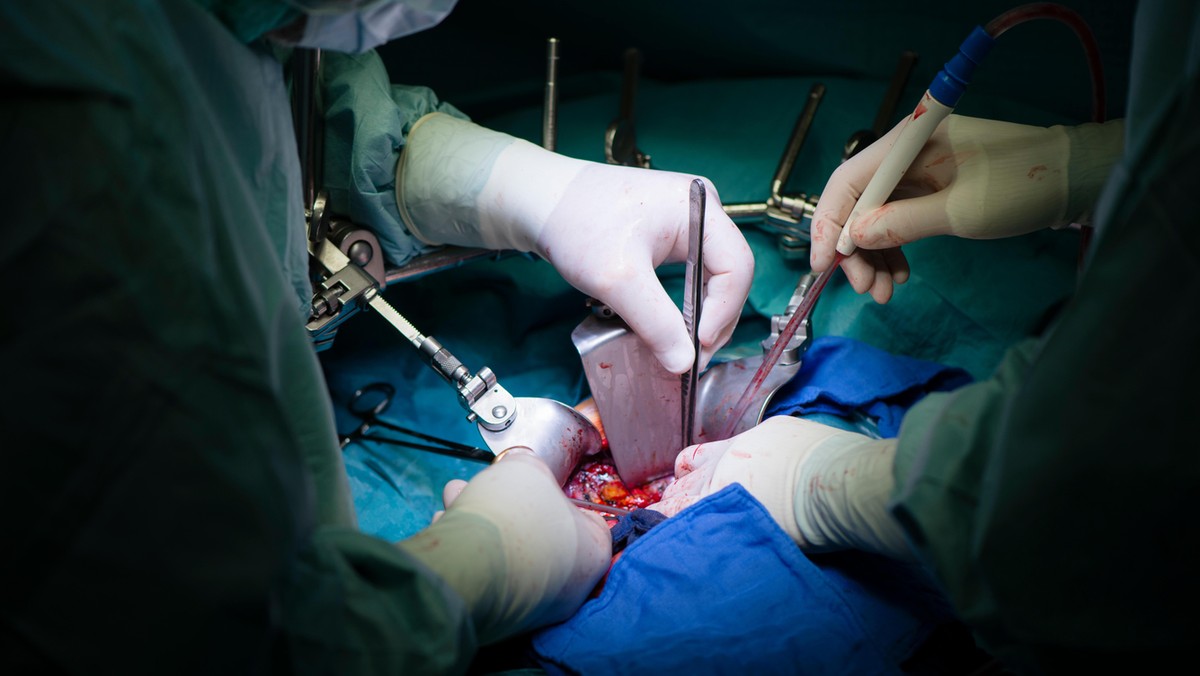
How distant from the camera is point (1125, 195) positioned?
0.66 meters

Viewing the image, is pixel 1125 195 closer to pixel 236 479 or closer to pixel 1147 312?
pixel 1147 312

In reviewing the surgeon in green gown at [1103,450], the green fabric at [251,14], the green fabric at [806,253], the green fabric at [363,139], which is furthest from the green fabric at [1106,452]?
the green fabric at [363,139]

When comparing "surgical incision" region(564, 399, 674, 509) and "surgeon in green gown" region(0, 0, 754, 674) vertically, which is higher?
"surgeon in green gown" region(0, 0, 754, 674)

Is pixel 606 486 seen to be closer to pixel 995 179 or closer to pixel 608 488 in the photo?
pixel 608 488

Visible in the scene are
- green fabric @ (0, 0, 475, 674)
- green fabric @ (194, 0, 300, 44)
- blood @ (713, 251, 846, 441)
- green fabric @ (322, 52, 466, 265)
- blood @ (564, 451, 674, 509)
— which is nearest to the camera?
green fabric @ (0, 0, 475, 674)

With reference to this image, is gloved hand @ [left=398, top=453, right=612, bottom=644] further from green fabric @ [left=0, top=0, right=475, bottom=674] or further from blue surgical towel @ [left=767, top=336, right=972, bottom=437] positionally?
blue surgical towel @ [left=767, top=336, right=972, bottom=437]

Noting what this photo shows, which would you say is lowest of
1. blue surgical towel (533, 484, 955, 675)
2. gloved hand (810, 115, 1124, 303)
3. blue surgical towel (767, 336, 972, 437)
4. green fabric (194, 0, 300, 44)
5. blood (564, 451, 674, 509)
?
blood (564, 451, 674, 509)

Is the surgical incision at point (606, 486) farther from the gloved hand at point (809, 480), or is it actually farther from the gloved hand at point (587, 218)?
the gloved hand at point (587, 218)

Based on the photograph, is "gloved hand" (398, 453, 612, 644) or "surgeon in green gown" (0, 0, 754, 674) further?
"gloved hand" (398, 453, 612, 644)

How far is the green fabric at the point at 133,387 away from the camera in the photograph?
591 mm

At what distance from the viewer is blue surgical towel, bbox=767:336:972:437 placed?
1500 millimetres

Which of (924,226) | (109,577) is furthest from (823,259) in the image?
(109,577)

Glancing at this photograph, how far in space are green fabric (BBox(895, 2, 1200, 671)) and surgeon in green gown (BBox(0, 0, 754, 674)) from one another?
1.74 ft

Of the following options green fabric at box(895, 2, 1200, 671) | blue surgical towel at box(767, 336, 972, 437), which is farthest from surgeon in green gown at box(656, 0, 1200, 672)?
blue surgical towel at box(767, 336, 972, 437)
